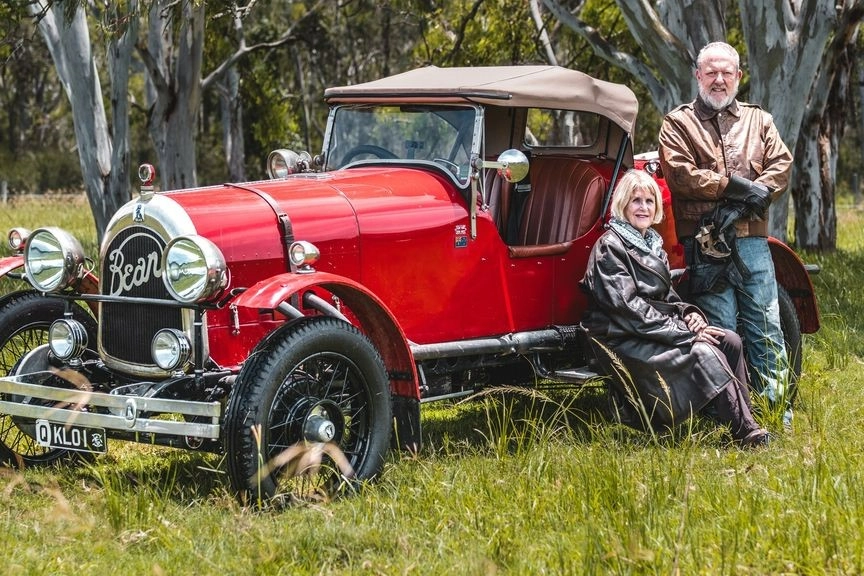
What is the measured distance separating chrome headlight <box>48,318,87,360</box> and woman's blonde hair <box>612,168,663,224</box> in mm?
2809

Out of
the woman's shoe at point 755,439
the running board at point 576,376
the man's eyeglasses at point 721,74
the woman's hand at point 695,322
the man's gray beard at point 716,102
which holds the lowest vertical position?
the woman's shoe at point 755,439

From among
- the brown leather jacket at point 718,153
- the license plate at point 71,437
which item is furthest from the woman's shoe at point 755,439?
the license plate at point 71,437

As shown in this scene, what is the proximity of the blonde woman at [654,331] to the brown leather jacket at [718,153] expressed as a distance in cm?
26

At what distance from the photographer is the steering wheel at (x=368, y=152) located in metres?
6.51

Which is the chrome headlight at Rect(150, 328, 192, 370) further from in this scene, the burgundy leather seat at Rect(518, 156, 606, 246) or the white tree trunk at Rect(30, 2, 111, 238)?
the white tree trunk at Rect(30, 2, 111, 238)

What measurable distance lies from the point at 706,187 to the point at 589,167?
2.59 feet

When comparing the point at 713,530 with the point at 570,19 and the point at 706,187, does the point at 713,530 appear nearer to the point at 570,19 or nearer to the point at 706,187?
the point at 706,187

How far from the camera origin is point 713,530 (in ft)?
14.2

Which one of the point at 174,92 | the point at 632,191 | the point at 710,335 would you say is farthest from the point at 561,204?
the point at 174,92

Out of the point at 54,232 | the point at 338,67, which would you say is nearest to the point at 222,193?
the point at 54,232

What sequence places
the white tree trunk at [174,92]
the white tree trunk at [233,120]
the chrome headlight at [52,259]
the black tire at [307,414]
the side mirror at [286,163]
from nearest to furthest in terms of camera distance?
1. the black tire at [307,414]
2. the chrome headlight at [52,259]
3. the side mirror at [286,163]
4. the white tree trunk at [174,92]
5. the white tree trunk at [233,120]

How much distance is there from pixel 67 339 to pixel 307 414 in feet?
4.43

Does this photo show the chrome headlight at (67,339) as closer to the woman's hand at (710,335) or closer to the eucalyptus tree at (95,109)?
the woman's hand at (710,335)

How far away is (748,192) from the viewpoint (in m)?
6.33
